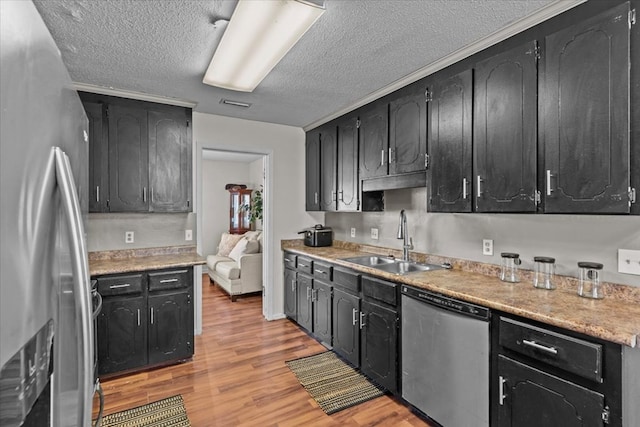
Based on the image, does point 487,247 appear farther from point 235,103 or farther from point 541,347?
point 235,103

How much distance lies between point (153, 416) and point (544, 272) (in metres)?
2.70

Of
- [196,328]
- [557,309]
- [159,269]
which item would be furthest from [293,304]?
[557,309]

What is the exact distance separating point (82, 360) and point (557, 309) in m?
1.85

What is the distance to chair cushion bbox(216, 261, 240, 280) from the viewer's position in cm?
497

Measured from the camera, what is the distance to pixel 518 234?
227 cm

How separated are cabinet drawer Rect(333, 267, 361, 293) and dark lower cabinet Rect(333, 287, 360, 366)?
0.06 meters

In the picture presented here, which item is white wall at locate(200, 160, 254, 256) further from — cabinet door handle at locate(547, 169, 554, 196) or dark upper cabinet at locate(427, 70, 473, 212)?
cabinet door handle at locate(547, 169, 554, 196)

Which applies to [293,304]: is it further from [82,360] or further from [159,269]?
[82,360]

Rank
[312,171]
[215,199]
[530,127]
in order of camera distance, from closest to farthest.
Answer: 1. [530,127]
2. [312,171]
3. [215,199]

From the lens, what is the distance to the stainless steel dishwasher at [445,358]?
1821mm

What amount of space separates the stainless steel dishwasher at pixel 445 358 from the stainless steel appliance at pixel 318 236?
6.05 feet

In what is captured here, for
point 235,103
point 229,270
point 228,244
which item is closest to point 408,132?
point 235,103

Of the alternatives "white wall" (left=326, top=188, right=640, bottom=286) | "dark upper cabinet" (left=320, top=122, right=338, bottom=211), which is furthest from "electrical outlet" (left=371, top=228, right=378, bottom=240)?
"dark upper cabinet" (left=320, top=122, right=338, bottom=211)

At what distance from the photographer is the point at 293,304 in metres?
3.99
